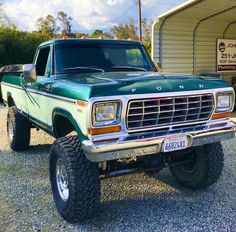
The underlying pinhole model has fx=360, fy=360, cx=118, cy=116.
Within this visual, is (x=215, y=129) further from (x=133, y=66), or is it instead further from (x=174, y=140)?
(x=133, y=66)

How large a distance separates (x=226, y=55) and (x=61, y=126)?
10840 mm

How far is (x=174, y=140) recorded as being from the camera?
3.79m

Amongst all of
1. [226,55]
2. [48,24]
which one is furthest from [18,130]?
[48,24]

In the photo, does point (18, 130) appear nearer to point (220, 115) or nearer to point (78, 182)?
point (78, 182)

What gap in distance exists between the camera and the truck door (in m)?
4.95

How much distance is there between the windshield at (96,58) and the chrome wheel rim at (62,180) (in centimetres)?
141

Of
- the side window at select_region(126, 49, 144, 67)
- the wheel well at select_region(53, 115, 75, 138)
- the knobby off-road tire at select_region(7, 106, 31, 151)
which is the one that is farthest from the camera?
the knobby off-road tire at select_region(7, 106, 31, 151)

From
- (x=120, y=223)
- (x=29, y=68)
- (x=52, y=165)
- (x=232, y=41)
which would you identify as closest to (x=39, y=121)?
(x=29, y=68)

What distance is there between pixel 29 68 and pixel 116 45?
1.35 m

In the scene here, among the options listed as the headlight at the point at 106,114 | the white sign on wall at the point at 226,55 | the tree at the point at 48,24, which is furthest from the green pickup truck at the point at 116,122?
the tree at the point at 48,24

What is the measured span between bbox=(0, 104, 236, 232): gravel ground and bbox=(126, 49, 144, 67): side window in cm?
169

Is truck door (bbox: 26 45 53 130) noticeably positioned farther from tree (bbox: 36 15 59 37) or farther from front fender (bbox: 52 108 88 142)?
tree (bbox: 36 15 59 37)

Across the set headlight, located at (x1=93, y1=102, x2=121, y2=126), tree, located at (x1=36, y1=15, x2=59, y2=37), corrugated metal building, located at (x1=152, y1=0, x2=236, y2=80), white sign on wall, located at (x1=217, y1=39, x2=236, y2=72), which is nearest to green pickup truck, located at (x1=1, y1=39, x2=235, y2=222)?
headlight, located at (x1=93, y1=102, x2=121, y2=126)

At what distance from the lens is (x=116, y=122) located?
3543 mm
